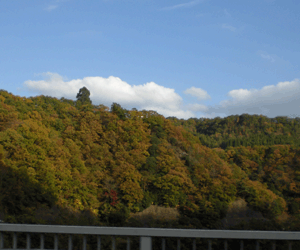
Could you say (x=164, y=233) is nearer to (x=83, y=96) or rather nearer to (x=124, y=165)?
(x=124, y=165)

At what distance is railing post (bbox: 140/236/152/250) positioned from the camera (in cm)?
229

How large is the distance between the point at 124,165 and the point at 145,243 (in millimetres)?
10403

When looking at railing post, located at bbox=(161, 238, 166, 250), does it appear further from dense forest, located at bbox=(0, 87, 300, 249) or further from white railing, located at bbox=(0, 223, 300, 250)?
dense forest, located at bbox=(0, 87, 300, 249)

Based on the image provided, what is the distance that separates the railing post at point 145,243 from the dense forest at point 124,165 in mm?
6890

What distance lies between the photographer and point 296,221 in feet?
11.1

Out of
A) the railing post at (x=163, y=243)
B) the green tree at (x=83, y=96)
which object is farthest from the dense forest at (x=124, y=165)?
the railing post at (x=163, y=243)

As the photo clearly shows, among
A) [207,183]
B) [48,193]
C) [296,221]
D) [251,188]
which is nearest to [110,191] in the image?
[48,193]

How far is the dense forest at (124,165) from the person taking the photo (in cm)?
1034

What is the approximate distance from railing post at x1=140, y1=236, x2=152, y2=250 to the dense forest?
689 centimetres

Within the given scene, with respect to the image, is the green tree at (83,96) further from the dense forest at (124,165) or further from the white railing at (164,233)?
the white railing at (164,233)

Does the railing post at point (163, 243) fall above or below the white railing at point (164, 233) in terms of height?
below

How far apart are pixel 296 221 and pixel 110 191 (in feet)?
30.3

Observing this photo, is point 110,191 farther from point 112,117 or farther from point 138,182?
point 112,117

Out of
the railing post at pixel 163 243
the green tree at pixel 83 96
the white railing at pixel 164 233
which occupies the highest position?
the green tree at pixel 83 96
